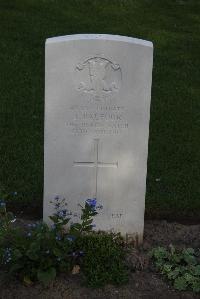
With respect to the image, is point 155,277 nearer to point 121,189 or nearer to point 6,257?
point 121,189

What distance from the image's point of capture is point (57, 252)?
167 inches

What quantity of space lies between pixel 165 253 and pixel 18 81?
4.01m

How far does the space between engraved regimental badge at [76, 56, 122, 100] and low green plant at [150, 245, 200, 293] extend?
1.22 m

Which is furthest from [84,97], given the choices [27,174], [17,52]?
[17,52]

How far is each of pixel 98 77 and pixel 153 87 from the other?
→ 3793 mm

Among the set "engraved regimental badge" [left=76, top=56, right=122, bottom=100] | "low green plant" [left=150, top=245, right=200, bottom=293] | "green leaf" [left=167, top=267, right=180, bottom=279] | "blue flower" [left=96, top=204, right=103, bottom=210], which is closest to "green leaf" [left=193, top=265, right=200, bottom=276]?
"low green plant" [left=150, top=245, right=200, bottom=293]

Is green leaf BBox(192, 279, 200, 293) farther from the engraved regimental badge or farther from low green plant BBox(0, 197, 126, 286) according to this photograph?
the engraved regimental badge

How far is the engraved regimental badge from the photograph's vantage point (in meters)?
4.41

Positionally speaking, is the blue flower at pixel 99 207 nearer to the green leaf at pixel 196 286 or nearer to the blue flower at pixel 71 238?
the blue flower at pixel 71 238

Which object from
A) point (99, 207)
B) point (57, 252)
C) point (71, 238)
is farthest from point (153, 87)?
point (57, 252)

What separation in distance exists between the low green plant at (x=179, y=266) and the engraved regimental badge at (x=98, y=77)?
1.22 m

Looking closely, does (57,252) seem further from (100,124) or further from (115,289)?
(100,124)

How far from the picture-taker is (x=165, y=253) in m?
4.72

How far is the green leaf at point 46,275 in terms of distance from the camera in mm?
4289
